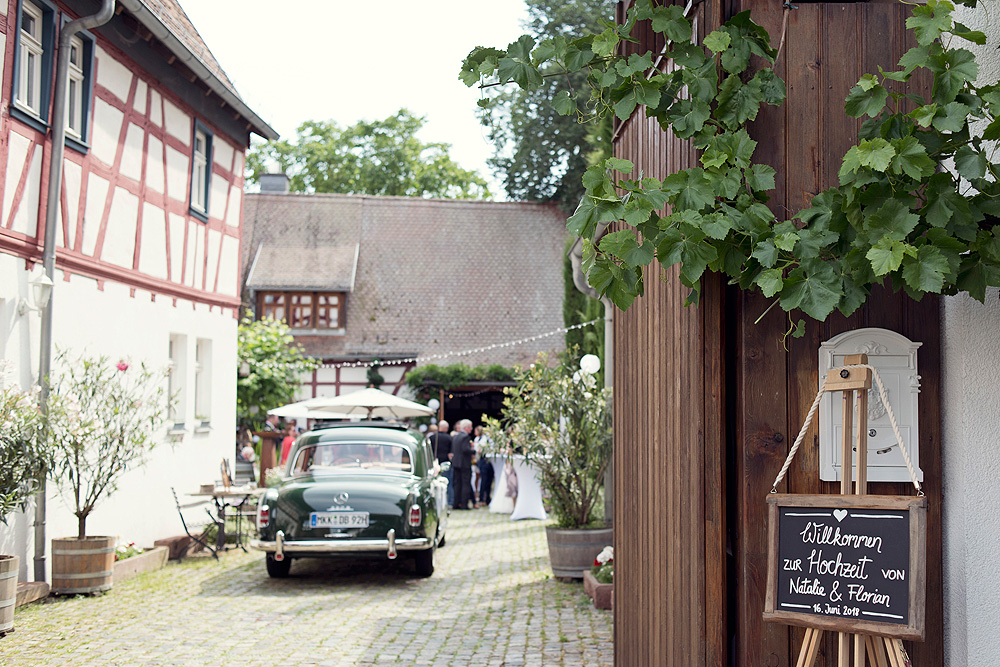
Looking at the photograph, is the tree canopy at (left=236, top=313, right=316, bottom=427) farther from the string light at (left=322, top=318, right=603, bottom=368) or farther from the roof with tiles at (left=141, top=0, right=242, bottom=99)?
the roof with tiles at (left=141, top=0, right=242, bottom=99)

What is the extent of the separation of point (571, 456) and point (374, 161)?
3110 centimetres

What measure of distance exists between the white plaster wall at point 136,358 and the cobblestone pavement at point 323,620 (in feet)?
2.49

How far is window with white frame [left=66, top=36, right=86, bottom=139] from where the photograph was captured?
10320 millimetres

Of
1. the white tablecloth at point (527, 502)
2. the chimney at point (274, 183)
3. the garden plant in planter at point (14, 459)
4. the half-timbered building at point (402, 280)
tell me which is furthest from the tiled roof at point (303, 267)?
the garden plant in planter at point (14, 459)

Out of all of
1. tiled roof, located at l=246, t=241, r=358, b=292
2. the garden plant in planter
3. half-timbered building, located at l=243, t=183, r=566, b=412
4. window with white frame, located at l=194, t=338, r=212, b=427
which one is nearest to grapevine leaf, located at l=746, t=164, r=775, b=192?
the garden plant in planter

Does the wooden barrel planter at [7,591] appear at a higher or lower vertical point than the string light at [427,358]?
lower

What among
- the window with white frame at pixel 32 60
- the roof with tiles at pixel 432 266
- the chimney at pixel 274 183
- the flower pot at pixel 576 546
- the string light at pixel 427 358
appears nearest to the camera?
the window with white frame at pixel 32 60

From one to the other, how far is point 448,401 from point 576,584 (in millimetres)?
18184

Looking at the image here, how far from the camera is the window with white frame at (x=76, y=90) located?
10320mm

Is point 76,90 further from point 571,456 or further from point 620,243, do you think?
point 620,243

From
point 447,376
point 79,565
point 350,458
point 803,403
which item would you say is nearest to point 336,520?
point 350,458

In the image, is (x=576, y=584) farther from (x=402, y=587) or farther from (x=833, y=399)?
(x=833, y=399)

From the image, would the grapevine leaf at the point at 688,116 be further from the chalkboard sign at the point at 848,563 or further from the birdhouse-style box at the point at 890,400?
the chalkboard sign at the point at 848,563

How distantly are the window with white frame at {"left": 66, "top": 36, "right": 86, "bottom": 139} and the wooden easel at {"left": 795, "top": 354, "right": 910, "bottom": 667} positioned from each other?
9.14 meters
